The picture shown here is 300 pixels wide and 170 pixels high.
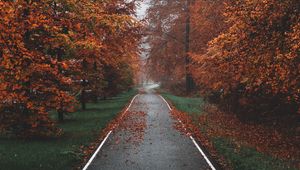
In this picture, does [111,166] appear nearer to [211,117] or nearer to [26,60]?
[26,60]

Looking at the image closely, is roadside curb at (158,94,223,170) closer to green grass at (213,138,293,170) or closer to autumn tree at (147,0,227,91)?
green grass at (213,138,293,170)

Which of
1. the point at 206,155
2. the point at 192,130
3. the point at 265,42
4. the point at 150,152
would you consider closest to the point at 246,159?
the point at 206,155

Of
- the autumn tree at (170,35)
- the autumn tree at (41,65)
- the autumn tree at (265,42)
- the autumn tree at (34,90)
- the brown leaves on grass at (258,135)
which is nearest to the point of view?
the autumn tree at (265,42)

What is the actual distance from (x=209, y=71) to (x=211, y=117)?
367 cm

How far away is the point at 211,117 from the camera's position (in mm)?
25797

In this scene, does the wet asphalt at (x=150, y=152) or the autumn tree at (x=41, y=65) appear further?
the autumn tree at (x=41, y=65)

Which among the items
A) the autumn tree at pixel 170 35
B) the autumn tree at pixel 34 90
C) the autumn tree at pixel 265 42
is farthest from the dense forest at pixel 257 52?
the autumn tree at pixel 170 35

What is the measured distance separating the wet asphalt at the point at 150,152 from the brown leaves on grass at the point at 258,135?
2188mm

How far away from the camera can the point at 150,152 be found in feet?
47.7

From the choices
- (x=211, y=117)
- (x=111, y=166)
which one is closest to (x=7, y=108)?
(x=111, y=166)

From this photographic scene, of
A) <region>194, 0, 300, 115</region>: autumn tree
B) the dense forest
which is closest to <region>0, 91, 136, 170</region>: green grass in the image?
the dense forest

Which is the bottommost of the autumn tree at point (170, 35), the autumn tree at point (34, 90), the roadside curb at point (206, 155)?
the roadside curb at point (206, 155)

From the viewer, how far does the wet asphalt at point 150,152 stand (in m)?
12.5

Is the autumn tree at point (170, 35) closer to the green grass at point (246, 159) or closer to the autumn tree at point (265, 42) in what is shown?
the autumn tree at point (265, 42)
